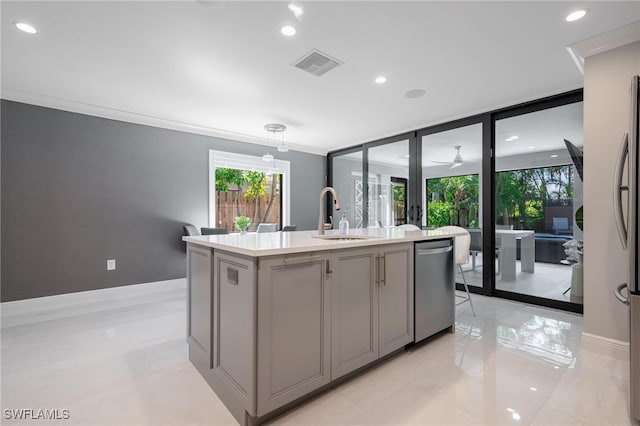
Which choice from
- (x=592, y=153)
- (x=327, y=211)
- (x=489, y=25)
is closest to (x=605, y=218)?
(x=592, y=153)

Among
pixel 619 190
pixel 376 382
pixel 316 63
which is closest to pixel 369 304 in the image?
pixel 376 382

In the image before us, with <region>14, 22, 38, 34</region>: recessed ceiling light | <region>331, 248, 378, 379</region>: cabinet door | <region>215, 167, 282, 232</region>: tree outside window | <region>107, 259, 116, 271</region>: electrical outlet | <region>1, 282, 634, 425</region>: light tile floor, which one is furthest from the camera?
<region>215, 167, 282, 232</region>: tree outside window

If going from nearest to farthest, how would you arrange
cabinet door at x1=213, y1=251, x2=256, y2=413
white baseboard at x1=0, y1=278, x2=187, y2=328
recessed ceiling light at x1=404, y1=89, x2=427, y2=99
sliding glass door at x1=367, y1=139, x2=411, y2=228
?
1. cabinet door at x1=213, y1=251, x2=256, y2=413
2. white baseboard at x1=0, y1=278, x2=187, y2=328
3. recessed ceiling light at x1=404, y1=89, x2=427, y2=99
4. sliding glass door at x1=367, y1=139, x2=411, y2=228

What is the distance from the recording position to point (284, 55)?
8.48 feet

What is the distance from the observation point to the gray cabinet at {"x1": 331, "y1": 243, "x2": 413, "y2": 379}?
1767 mm

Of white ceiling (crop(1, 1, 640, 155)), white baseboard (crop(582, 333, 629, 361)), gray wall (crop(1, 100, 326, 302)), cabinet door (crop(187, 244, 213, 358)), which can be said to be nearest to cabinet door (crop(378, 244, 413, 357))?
cabinet door (crop(187, 244, 213, 358))

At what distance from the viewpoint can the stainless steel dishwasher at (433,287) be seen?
231cm

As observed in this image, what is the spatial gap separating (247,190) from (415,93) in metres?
3.47

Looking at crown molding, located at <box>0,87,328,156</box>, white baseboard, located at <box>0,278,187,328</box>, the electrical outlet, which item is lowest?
white baseboard, located at <box>0,278,187,328</box>

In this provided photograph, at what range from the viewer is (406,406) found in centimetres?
164

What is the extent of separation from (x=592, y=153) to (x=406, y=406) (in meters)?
2.52

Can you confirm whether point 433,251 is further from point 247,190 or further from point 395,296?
point 247,190

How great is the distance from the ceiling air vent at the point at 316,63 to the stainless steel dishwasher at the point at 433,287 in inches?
71.0

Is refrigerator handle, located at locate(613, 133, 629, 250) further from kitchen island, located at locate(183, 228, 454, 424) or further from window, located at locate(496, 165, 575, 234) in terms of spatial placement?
window, located at locate(496, 165, 575, 234)
